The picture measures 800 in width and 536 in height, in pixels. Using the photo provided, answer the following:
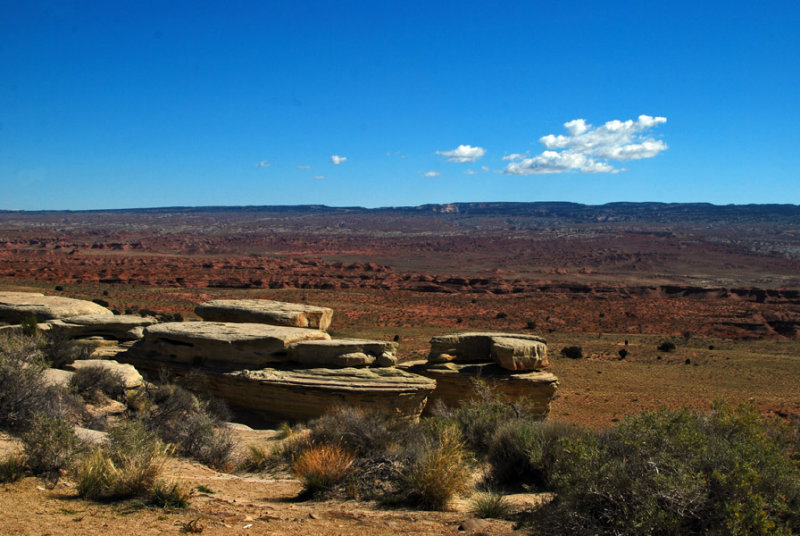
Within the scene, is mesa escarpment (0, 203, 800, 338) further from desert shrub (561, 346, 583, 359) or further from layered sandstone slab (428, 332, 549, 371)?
layered sandstone slab (428, 332, 549, 371)

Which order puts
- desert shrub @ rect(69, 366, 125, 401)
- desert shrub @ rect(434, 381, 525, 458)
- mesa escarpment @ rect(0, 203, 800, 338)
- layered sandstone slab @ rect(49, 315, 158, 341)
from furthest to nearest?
mesa escarpment @ rect(0, 203, 800, 338), layered sandstone slab @ rect(49, 315, 158, 341), desert shrub @ rect(69, 366, 125, 401), desert shrub @ rect(434, 381, 525, 458)

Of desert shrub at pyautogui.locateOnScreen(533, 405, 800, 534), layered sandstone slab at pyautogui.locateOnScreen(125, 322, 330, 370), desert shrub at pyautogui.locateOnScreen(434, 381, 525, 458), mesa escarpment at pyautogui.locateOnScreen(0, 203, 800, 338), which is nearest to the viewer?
desert shrub at pyautogui.locateOnScreen(533, 405, 800, 534)

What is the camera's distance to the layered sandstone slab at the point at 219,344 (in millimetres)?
13398

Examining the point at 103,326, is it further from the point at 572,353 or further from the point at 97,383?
the point at 572,353

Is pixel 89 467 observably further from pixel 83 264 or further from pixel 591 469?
pixel 83 264

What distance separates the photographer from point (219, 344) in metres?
13.6

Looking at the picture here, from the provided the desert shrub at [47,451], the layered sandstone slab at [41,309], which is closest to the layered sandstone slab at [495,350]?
the desert shrub at [47,451]

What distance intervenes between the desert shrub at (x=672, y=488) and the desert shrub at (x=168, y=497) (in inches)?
163

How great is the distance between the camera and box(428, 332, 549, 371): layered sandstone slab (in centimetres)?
1384

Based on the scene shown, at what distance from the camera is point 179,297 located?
46000 millimetres

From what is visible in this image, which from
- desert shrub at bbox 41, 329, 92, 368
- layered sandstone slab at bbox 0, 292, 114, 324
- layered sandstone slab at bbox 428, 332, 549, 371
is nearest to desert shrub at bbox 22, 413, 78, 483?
desert shrub at bbox 41, 329, 92, 368

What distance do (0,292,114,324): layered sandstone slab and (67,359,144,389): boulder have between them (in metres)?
4.75

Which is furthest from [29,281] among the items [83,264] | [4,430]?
[4,430]

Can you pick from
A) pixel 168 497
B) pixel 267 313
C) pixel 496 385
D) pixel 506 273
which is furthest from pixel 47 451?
pixel 506 273
